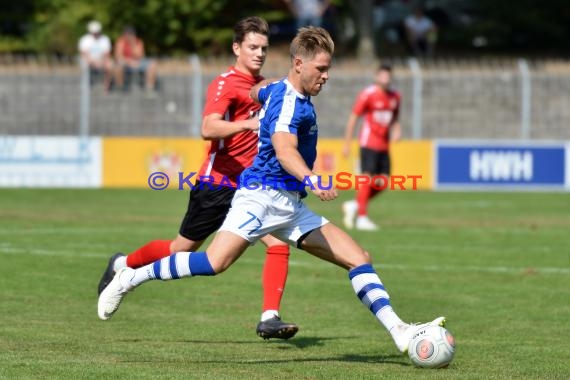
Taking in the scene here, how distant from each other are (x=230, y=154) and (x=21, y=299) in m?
2.30

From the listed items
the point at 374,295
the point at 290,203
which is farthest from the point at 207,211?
the point at 374,295

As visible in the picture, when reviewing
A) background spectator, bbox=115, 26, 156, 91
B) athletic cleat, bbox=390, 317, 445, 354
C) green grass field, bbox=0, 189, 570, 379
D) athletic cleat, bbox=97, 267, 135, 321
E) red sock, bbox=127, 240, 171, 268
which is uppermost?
background spectator, bbox=115, 26, 156, 91

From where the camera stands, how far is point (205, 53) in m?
38.2

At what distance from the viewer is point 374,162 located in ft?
59.4

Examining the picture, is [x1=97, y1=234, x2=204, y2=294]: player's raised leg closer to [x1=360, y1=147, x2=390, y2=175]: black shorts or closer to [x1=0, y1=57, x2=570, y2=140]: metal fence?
[x1=360, y1=147, x2=390, y2=175]: black shorts

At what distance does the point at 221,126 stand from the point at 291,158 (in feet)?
4.31

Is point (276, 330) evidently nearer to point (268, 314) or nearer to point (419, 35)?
point (268, 314)

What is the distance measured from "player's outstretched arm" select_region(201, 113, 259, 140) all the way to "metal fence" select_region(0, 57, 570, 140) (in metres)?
19.0

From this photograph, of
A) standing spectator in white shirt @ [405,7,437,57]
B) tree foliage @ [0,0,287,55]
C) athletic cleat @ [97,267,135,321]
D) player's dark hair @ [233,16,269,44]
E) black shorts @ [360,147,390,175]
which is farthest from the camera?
tree foliage @ [0,0,287,55]

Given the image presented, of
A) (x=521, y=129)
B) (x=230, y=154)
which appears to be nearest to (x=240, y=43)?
(x=230, y=154)

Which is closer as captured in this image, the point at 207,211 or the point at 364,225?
the point at 207,211

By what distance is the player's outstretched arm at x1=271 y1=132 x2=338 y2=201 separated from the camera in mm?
7211

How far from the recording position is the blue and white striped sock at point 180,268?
768 cm

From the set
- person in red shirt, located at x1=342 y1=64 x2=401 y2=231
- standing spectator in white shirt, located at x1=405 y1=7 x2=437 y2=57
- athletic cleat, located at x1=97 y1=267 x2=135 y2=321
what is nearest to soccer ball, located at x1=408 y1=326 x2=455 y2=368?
athletic cleat, located at x1=97 y1=267 x2=135 y2=321
